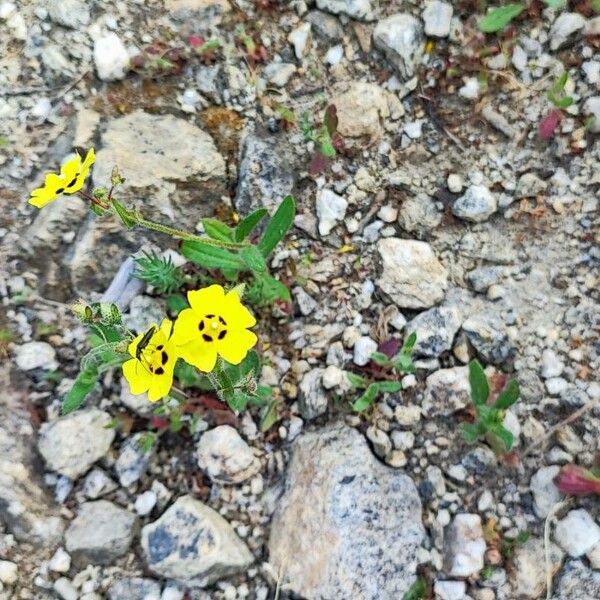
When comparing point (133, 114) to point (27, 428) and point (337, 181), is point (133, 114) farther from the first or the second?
point (27, 428)

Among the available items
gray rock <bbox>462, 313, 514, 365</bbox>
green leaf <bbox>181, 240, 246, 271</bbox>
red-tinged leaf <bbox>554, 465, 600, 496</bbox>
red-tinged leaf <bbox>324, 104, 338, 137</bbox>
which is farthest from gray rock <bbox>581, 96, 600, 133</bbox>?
green leaf <bbox>181, 240, 246, 271</bbox>

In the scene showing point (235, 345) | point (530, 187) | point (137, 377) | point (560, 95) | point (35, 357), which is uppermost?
point (560, 95)

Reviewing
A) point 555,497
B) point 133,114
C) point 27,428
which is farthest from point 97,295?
point 555,497

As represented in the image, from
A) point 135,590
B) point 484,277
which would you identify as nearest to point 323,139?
point 484,277

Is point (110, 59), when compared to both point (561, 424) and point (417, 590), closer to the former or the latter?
point (561, 424)

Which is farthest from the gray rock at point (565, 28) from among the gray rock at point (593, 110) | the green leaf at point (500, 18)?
the gray rock at point (593, 110)

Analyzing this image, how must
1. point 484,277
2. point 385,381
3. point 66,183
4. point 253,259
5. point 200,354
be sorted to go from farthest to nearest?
point 484,277, point 385,381, point 253,259, point 66,183, point 200,354
